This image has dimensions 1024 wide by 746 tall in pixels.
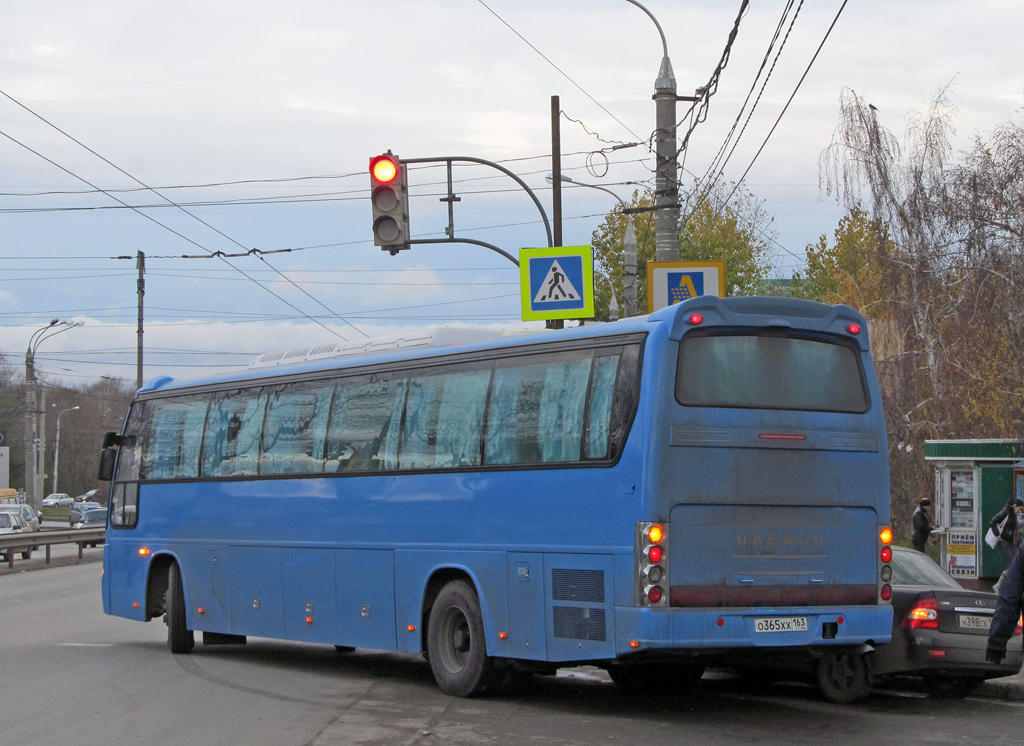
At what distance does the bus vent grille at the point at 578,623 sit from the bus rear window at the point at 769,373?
1.71m

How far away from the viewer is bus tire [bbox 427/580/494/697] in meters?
11.2

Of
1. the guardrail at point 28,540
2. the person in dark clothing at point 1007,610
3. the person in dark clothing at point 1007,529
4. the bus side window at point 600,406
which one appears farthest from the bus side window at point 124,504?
the guardrail at point 28,540

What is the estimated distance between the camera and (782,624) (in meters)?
9.90

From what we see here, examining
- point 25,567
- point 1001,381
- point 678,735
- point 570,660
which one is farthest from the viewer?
point 25,567

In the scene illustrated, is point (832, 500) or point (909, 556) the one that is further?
point (909, 556)

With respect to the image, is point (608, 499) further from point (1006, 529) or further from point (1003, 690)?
point (1006, 529)

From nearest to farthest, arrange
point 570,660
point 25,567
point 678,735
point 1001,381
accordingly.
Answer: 1. point 678,735
2. point 570,660
3. point 1001,381
4. point 25,567

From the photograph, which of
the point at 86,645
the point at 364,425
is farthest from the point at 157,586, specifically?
the point at 364,425

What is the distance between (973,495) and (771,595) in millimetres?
14526

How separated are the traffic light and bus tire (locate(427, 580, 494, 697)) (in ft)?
19.9

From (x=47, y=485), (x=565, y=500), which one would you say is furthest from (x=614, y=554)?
(x=47, y=485)

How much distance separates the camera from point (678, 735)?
941cm

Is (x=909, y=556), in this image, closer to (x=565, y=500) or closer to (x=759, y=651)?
(x=759, y=651)

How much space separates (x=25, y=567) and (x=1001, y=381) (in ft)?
81.2
